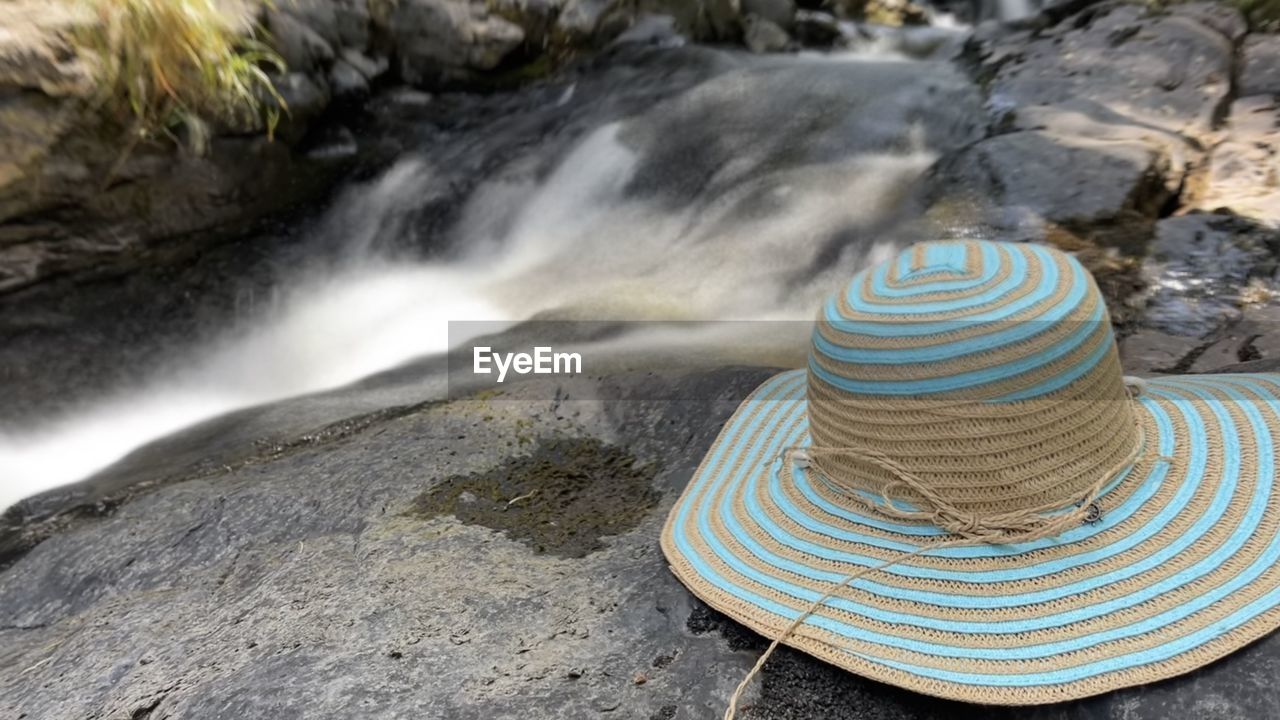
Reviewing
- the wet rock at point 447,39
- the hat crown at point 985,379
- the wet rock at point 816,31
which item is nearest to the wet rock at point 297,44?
the wet rock at point 447,39

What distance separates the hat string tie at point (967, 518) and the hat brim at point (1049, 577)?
0.02 metres

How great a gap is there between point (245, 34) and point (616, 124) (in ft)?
8.67

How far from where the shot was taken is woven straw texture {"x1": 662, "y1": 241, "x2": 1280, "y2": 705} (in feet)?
4.84

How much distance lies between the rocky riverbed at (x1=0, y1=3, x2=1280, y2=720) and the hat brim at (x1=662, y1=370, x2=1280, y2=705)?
7 centimetres

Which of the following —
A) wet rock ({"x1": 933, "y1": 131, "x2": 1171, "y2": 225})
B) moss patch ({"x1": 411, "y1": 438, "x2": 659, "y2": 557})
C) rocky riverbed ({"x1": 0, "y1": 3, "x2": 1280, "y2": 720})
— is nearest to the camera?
rocky riverbed ({"x1": 0, "y1": 3, "x2": 1280, "y2": 720})

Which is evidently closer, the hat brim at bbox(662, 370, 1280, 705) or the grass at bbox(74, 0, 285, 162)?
the hat brim at bbox(662, 370, 1280, 705)

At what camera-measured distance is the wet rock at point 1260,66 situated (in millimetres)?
4719

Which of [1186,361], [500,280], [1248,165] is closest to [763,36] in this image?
[500,280]

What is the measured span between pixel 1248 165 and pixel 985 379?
364 centimetres

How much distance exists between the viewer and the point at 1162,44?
5184 mm

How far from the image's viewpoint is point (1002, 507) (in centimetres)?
168

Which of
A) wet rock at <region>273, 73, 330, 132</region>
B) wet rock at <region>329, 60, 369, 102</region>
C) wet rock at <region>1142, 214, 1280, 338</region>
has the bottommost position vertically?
wet rock at <region>1142, 214, 1280, 338</region>

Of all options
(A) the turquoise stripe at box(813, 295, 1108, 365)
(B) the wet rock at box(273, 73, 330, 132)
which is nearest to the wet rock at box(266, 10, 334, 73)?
(B) the wet rock at box(273, 73, 330, 132)

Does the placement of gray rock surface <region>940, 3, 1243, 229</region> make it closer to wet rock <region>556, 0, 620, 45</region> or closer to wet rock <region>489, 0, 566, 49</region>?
wet rock <region>556, 0, 620, 45</region>
